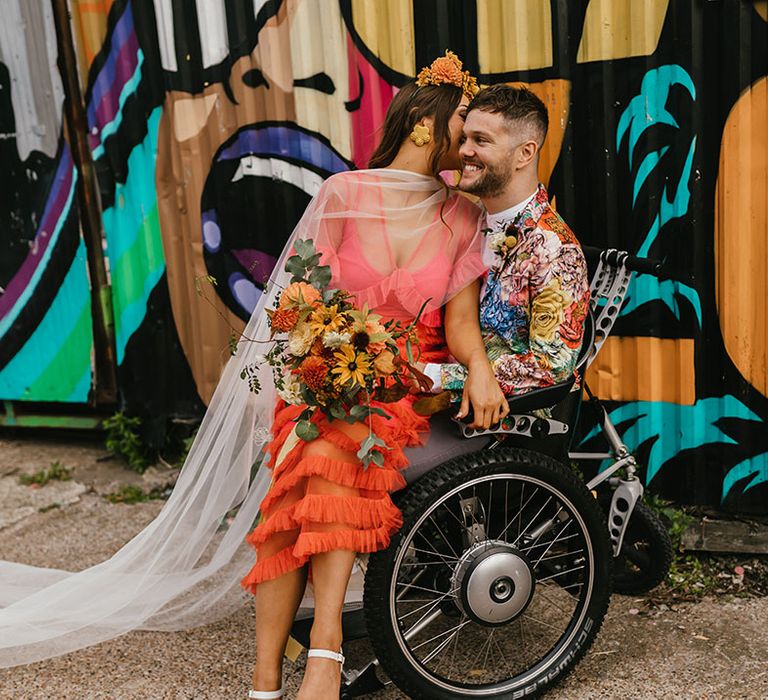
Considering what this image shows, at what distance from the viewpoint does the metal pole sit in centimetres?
489

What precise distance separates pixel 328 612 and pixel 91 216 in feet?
10.5

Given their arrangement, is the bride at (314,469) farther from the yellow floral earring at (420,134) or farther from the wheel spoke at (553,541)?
the wheel spoke at (553,541)

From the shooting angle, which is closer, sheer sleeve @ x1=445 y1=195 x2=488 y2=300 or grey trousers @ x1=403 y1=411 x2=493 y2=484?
grey trousers @ x1=403 y1=411 x2=493 y2=484

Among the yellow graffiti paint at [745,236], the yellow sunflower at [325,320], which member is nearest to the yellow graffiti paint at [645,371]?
the yellow graffiti paint at [745,236]

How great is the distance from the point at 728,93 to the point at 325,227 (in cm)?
171

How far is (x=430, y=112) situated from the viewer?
10.2 feet

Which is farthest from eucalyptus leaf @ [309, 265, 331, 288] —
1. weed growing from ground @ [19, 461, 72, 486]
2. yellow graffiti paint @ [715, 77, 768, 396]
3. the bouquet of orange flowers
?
weed growing from ground @ [19, 461, 72, 486]

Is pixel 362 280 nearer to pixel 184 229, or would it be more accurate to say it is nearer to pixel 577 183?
pixel 577 183

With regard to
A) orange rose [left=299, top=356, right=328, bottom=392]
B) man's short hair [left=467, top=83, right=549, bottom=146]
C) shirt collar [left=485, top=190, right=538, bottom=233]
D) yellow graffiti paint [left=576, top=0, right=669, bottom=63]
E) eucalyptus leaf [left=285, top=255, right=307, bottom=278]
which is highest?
yellow graffiti paint [left=576, top=0, right=669, bottom=63]

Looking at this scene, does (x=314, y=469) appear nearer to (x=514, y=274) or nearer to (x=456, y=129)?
(x=514, y=274)

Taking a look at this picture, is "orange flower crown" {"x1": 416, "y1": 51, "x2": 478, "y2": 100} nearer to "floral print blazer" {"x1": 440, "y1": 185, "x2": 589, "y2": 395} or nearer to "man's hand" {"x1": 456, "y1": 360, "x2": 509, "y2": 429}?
"floral print blazer" {"x1": 440, "y1": 185, "x2": 589, "y2": 395}

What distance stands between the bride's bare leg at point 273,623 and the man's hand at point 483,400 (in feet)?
2.48

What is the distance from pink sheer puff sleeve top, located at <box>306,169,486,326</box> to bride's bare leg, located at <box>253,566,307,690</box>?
97cm

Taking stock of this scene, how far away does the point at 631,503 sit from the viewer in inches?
126
